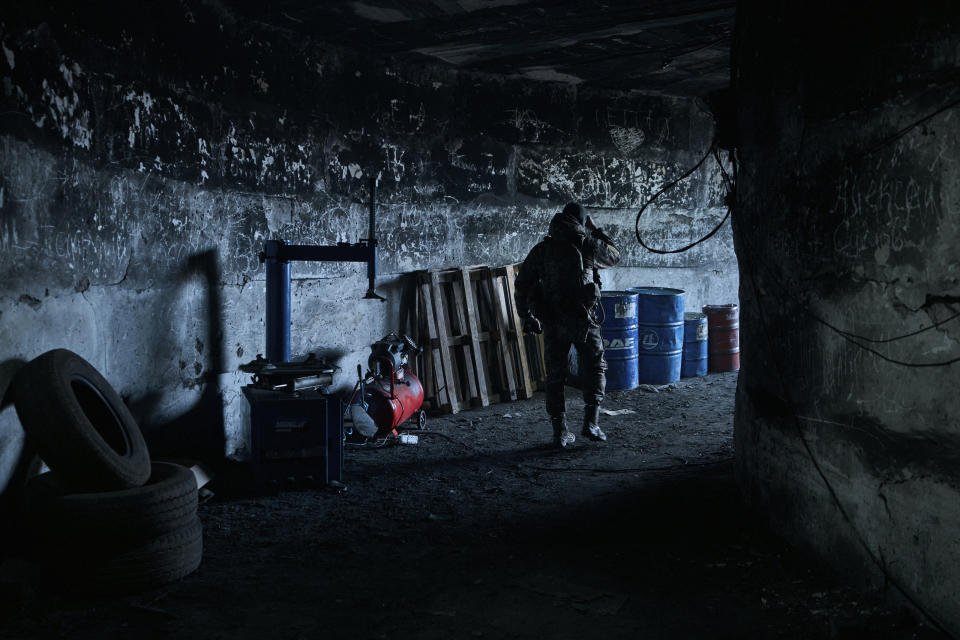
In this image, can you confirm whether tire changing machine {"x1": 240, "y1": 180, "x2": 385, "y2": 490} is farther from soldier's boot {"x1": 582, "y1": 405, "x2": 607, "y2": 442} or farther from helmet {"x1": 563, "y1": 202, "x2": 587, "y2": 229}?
helmet {"x1": 563, "y1": 202, "x2": 587, "y2": 229}

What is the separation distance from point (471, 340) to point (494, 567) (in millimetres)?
4080

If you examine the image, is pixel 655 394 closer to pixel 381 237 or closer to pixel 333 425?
pixel 381 237

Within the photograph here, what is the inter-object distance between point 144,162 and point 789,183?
4.10 meters

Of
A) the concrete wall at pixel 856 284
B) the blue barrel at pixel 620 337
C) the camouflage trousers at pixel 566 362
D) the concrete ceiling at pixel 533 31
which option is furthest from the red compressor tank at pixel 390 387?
the concrete wall at pixel 856 284

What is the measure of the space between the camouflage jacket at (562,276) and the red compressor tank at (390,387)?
45.9 inches

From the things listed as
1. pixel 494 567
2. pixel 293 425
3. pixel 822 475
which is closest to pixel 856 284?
pixel 822 475

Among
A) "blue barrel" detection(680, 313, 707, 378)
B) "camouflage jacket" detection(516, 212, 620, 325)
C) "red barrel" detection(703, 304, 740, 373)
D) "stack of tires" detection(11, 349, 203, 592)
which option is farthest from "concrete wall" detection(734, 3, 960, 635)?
"red barrel" detection(703, 304, 740, 373)

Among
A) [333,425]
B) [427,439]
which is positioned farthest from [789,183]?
[427,439]

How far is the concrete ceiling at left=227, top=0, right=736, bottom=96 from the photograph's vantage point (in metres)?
5.86

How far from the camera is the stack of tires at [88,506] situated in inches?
138

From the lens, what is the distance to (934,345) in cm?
298

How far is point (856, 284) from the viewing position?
11.3 feet

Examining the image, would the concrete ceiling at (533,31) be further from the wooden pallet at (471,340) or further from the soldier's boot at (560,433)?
the soldier's boot at (560,433)

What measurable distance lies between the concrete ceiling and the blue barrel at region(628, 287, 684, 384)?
253 centimetres
